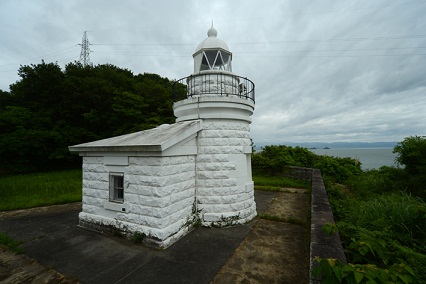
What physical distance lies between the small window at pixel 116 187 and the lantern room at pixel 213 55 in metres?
4.49

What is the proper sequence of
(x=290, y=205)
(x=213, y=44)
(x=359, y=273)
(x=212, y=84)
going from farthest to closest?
(x=290, y=205)
(x=213, y=44)
(x=212, y=84)
(x=359, y=273)

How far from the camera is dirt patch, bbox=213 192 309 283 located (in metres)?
3.70

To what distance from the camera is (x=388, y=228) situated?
3.64 m

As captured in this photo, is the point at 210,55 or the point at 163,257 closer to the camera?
the point at 163,257

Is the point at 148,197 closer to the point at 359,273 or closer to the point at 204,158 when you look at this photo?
the point at 204,158

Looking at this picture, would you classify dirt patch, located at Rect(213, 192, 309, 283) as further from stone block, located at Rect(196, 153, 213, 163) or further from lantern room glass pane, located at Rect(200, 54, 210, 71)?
lantern room glass pane, located at Rect(200, 54, 210, 71)

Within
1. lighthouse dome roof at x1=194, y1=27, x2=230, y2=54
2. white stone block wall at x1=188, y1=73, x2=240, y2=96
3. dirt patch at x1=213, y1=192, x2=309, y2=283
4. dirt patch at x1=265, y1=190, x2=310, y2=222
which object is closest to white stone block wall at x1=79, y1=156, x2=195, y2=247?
dirt patch at x1=213, y1=192, x2=309, y2=283

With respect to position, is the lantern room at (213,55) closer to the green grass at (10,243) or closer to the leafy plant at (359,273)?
the leafy plant at (359,273)

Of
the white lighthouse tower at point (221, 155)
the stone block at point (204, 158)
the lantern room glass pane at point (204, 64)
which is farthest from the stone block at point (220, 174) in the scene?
the lantern room glass pane at point (204, 64)

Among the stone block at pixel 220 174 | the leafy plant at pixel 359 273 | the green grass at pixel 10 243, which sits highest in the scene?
the stone block at pixel 220 174

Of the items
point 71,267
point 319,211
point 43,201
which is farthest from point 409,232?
point 43,201

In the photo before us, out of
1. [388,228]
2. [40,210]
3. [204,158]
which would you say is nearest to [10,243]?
[40,210]

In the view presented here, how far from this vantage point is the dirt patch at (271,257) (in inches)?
145

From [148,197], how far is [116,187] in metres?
1.32
